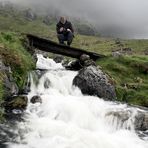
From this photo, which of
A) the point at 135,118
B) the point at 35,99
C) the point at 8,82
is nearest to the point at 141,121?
the point at 135,118

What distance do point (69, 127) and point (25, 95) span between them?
18.1 ft

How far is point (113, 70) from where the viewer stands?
34719mm

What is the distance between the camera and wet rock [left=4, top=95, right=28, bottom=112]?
75.5 ft

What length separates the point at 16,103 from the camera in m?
23.4

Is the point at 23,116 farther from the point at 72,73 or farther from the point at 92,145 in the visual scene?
the point at 72,73

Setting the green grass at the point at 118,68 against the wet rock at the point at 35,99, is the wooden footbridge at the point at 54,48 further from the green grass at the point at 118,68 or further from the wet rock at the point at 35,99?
the wet rock at the point at 35,99

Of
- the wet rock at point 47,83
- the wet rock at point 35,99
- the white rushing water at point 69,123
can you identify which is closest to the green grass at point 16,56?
the white rushing water at point 69,123

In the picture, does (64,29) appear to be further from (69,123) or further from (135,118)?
(69,123)

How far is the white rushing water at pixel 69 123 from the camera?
1923cm

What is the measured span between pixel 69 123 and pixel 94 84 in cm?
714

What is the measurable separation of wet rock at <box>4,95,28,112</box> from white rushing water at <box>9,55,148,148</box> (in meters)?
0.43

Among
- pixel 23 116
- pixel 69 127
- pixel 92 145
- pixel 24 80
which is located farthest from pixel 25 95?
pixel 92 145

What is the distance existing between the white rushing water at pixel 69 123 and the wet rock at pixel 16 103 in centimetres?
43

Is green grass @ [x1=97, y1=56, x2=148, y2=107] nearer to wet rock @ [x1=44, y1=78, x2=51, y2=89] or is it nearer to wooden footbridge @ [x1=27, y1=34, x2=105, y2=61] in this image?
wooden footbridge @ [x1=27, y1=34, x2=105, y2=61]
